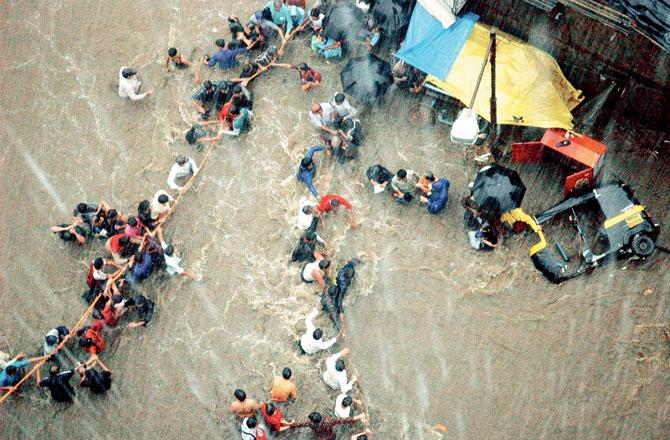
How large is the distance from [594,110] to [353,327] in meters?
6.74

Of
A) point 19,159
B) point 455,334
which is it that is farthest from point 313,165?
point 19,159

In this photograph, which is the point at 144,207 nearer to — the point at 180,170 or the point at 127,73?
the point at 180,170

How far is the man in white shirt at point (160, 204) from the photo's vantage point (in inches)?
619

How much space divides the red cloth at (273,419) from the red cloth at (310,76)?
7.66 metres

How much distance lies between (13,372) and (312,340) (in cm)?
593

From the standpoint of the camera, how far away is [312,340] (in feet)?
46.2

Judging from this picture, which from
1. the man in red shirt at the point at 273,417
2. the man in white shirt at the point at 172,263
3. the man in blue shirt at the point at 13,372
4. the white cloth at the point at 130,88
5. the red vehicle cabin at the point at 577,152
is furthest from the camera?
the white cloth at the point at 130,88

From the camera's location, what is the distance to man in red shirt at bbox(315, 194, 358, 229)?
15469 millimetres

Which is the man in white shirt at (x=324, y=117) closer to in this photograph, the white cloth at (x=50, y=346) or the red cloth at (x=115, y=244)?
the red cloth at (x=115, y=244)

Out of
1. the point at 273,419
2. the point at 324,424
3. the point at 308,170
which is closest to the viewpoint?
the point at 324,424

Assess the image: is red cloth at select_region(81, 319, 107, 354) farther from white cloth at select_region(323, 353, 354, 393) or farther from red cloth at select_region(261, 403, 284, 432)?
white cloth at select_region(323, 353, 354, 393)

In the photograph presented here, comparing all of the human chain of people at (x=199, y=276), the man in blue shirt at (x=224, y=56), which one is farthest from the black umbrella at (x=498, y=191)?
the man in blue shirt at (x=224, y=56)

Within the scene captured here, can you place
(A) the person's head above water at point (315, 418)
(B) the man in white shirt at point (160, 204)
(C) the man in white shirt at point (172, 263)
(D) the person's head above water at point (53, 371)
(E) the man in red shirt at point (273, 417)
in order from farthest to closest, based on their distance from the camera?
(B) the man in white shirt at point (160, 204) → (C) the man in white shirt at point (172, 263) → (D) the person's head above water at point (53, 371) → (E) the man in red shirt at point (273, 417) → (A) the person's head above water at point (315, 418)

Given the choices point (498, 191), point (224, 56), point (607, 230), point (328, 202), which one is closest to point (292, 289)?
point (328, 202)
